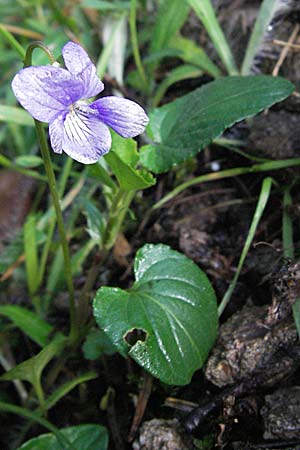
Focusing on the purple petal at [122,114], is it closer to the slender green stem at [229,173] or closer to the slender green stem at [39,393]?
the slender green stem at [229,173]

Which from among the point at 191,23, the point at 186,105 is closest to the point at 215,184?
the point at 186,105

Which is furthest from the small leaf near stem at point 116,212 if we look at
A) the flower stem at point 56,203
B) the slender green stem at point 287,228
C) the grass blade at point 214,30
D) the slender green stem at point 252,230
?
the grass blade at point 214,30

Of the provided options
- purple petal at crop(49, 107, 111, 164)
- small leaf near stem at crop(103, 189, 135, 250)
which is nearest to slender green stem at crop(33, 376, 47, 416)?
small leaf near stem at crop(103, 189, 135, 250)

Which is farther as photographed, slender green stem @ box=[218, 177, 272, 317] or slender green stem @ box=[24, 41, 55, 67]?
slender green stem @ box=[218, 177, 272, 317]

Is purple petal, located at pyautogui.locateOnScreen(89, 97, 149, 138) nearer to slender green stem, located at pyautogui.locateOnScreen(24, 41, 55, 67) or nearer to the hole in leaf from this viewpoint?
slender green stem, located at pyautogui.locateOnScreen(24, 41, 55, 67)

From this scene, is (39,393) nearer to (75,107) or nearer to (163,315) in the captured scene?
(163,315)

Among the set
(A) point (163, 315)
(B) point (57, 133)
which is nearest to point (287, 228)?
(A) point (163, 315)

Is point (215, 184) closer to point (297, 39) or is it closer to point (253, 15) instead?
point (297, 39)
